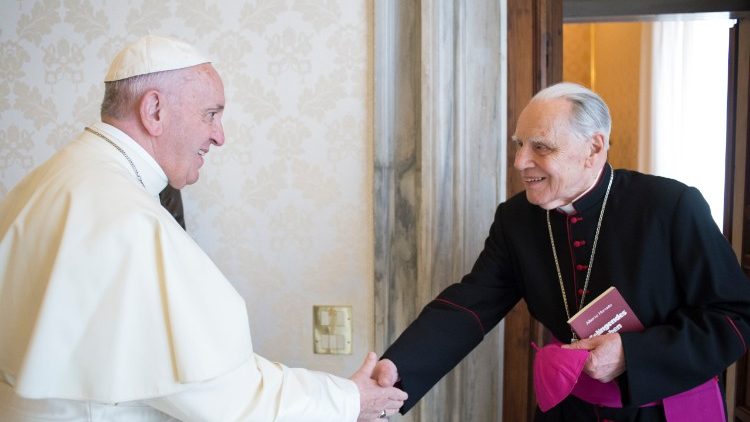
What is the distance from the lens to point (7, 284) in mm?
1514

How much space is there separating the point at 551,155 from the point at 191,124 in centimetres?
92

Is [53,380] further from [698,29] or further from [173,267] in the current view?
[698,29]

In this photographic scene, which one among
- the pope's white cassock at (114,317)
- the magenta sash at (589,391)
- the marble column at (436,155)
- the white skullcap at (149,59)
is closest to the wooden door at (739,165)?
the marble column at (436,155)

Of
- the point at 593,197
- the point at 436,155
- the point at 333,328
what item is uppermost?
the point at 436,155

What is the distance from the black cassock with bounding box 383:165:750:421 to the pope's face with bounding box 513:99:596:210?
90 mm

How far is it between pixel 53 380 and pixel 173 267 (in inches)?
11.9

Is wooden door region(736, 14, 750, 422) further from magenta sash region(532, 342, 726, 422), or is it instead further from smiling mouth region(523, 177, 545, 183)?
smiling mouth region(523, 177, 545, 183)

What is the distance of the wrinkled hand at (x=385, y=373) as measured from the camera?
2.04 m

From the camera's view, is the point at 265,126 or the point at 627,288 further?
the point at 265,126

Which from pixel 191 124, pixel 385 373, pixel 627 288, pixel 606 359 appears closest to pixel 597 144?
pixel 627 288

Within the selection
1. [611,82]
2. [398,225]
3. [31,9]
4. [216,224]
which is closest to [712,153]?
[611,82]

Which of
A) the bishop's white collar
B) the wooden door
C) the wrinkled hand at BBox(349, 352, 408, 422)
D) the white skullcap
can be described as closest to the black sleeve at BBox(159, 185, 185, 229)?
the white skullcap

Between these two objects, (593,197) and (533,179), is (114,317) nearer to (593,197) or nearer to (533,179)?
(533,179)

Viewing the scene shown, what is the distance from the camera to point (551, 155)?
76.8 inches
